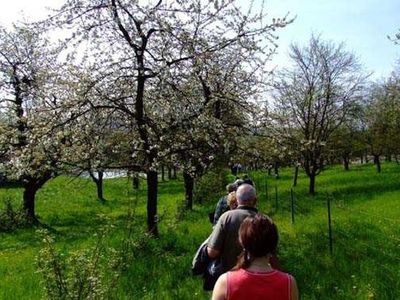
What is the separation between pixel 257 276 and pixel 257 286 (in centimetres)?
6

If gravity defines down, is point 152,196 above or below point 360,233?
above

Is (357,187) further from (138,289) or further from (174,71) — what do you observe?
(138,289)

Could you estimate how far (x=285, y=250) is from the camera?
1212 centimetres

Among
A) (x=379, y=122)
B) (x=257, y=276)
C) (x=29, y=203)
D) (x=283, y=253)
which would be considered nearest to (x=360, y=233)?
(x=283, y=253)

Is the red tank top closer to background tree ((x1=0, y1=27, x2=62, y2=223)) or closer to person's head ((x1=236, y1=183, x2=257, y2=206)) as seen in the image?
person's head ((x1=236, y1=183, x2=257, y2=206))

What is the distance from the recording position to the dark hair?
10.8 ft

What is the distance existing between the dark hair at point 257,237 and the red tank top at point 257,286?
9cm

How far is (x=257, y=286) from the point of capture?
3.29m

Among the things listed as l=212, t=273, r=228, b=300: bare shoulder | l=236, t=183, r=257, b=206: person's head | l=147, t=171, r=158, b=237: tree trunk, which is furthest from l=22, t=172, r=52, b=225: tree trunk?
l=212, t=273, r=228, b=300: bare shoulder

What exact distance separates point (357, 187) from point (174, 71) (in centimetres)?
2151

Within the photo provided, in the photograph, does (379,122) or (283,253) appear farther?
(379,122)

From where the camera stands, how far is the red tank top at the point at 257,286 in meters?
3.28

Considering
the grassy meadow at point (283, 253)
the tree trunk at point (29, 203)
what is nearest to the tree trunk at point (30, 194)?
the tree trunk at point (29, 203)

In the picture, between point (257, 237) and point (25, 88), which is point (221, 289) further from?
point (25, 88)
